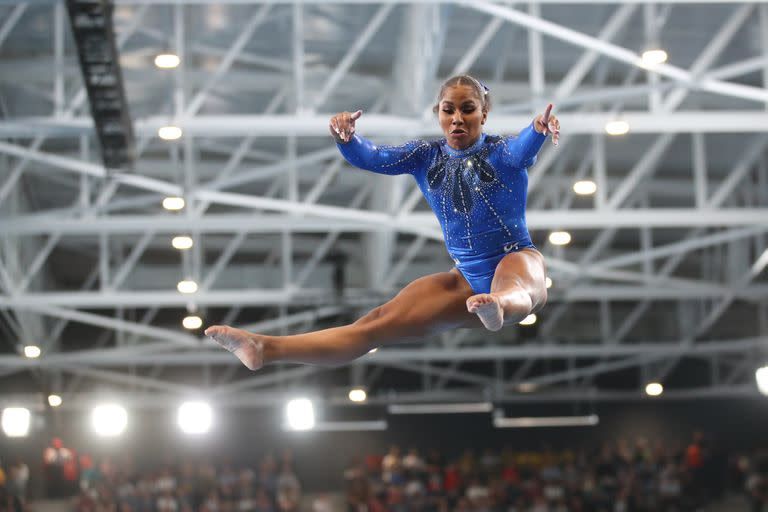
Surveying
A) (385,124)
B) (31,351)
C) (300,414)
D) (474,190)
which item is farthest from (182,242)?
(474,190)

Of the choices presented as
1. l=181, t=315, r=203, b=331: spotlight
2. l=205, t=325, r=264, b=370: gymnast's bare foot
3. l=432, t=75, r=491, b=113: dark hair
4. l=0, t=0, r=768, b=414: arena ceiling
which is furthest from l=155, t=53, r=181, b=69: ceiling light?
l=205, t=325, r=264, b=370: gymnast's bare foot

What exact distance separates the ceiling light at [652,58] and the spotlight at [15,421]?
15897 millimetres

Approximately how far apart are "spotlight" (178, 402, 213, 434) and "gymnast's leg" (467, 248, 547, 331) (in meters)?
18.5

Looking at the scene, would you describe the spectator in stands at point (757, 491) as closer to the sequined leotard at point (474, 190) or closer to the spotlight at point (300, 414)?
the spotlight at point (300, 414)

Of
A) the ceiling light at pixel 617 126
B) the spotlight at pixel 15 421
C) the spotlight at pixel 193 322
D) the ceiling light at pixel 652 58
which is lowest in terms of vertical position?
the spotlight at pixel 15 421

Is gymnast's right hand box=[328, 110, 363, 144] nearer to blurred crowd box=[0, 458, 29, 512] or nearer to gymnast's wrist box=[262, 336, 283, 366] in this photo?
gymnast's wrist box=[262, 336, 283, 366]

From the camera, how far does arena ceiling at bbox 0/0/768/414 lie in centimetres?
1377

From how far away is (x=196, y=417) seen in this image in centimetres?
2398

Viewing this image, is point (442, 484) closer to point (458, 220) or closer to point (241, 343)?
point (458, 220)

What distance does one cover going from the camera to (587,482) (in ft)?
79.5

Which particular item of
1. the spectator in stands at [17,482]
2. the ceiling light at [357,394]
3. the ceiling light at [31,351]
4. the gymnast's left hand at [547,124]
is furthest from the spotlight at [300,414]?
the gymnast's left hand at [547,124]

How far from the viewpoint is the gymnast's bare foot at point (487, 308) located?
16.4 feet

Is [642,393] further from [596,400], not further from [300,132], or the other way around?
[300,132]

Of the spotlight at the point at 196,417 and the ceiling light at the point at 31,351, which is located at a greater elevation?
the ceiling light at the point at 31,351
